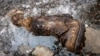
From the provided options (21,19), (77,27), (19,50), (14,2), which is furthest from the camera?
(14,2)

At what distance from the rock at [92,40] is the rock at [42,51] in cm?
39

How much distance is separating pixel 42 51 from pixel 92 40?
553 millimetres

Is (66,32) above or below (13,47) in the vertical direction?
above

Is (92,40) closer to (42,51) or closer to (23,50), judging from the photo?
(42,51)

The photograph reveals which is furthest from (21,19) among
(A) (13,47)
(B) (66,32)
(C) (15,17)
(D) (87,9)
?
(D) (87,9)

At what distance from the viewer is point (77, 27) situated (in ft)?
8.14

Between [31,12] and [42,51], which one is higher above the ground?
[31,12]

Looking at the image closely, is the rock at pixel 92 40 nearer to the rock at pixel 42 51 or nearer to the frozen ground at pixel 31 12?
the frozen ground at pixel 31 12

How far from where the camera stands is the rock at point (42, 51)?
2561mm

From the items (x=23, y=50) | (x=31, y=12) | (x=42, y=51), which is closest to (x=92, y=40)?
(x=42, y=51)

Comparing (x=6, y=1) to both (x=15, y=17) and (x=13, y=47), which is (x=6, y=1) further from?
(x=13, y=47)

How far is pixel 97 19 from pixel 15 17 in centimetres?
97

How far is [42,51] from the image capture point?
258cm

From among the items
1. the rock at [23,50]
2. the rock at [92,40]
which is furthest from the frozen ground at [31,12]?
the rock at [92,40]
